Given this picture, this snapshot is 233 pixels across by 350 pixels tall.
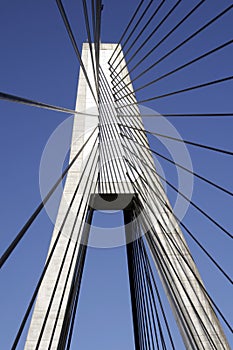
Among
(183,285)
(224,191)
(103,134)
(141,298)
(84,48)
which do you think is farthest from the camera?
(84,48)

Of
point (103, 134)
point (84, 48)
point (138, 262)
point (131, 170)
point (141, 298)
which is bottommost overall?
point (141, 298)

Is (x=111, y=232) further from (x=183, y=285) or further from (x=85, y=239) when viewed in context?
(x=183, y=285)

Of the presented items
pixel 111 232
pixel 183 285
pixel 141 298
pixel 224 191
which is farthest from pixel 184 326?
pixel 224 191

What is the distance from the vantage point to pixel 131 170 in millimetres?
9883

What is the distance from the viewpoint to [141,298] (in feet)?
33.5

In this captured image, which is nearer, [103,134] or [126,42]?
[126,42]

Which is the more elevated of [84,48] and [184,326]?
[84,48]

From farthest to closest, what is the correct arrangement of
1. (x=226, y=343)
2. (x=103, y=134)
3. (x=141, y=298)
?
(x=141, y=298) < (x=103, y=134) < (x=226, y=343)

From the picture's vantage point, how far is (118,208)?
10406 millimetres

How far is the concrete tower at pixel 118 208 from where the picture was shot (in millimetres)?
8047

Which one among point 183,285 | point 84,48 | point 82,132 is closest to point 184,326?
point 183,285

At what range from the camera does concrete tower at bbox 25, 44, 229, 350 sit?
8.05 metres

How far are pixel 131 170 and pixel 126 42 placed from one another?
2.44 m

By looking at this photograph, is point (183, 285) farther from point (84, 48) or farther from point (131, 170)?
point (84, 48)
